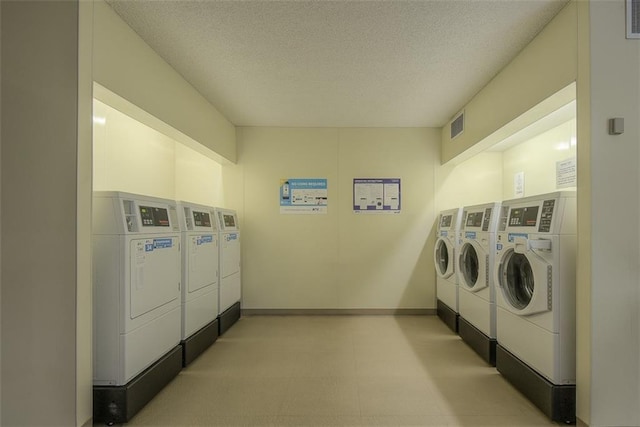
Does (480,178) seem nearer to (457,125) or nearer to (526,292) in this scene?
(457,125)

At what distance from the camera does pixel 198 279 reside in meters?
3.15

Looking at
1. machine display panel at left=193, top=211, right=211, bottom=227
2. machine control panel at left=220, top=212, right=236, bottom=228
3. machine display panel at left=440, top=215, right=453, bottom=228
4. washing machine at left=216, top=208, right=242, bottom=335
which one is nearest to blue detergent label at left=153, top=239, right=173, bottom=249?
machine display panel at left=193, top=211, right=211, bottom=227

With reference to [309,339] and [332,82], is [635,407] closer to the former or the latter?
[309,339]

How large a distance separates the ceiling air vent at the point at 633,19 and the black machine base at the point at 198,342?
362 cm

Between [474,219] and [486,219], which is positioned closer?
[486,219]

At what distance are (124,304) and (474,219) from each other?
2950 mm

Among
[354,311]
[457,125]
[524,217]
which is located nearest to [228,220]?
[354,311]

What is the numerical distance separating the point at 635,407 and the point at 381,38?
264 cm

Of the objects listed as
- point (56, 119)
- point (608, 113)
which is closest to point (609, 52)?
point (608, 113)

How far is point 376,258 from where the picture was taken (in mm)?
4582

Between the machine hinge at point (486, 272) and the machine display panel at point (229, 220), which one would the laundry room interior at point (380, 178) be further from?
the machine hinge at point (486, 272)

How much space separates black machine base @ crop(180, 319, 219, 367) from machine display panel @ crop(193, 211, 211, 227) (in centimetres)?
98

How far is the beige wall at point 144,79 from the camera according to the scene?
206cm

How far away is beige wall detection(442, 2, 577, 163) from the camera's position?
2080mm
